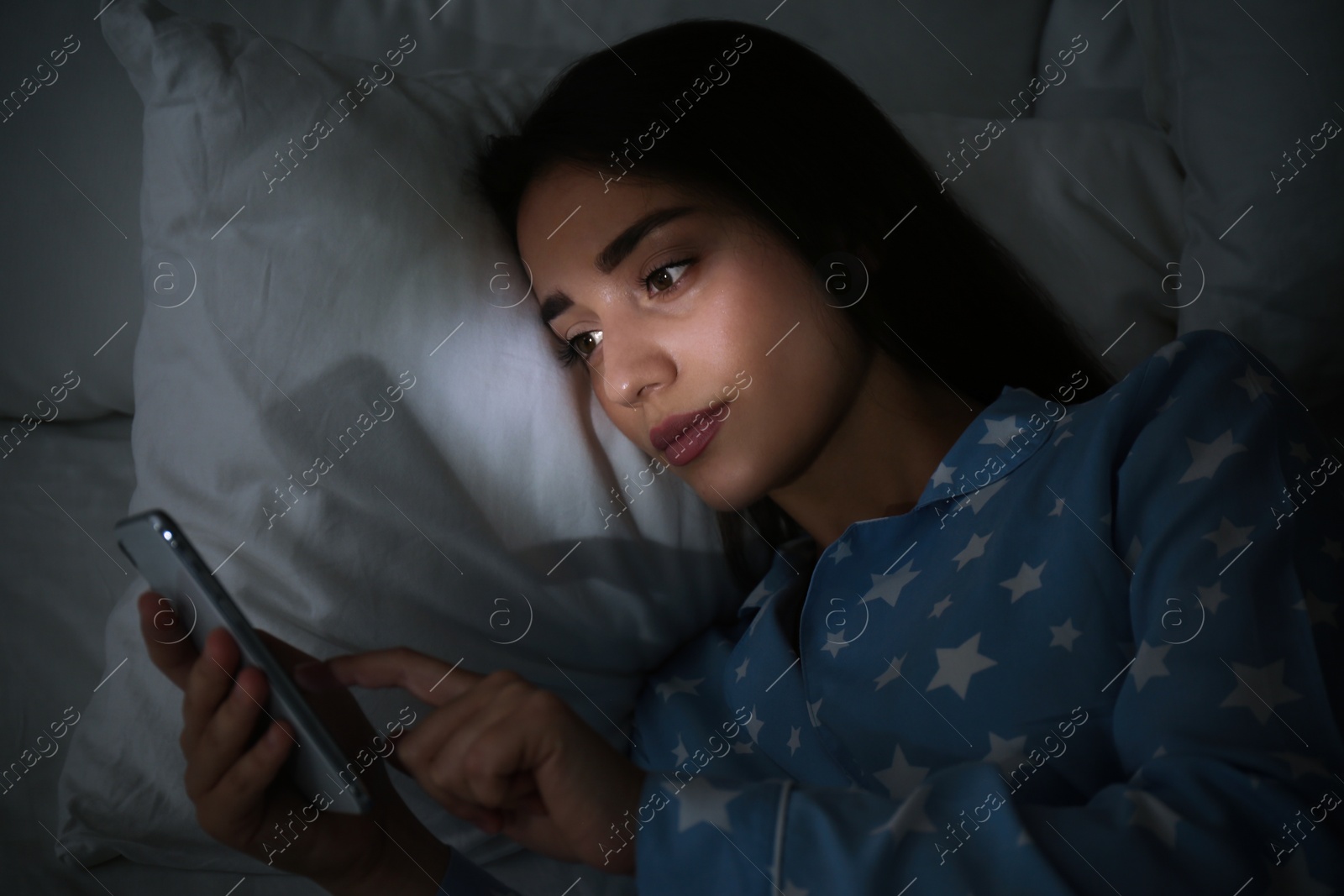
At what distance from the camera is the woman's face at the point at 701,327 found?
832 mm

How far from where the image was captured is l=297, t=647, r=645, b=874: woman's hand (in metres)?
0.52

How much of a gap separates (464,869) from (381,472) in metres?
0.36

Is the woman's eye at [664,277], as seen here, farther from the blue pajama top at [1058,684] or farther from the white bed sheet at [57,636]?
the white bed sheet at [57,636]

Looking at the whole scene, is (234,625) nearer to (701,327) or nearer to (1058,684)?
(701,327)

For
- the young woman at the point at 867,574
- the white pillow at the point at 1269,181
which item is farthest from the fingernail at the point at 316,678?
the white pillow at the point at 1269,181

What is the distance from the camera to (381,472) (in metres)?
0.83

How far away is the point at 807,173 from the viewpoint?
0.91m

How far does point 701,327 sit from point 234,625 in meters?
0.48

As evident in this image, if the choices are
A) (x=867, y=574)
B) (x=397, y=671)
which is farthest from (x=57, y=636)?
(x=867, y=574)

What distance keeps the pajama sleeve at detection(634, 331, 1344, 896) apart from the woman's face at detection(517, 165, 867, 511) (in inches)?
13.3

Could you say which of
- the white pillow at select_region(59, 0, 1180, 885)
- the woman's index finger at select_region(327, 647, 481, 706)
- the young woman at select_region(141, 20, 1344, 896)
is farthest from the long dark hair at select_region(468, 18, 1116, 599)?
the woman's index finger at select_region(327, 647, 481, 706)

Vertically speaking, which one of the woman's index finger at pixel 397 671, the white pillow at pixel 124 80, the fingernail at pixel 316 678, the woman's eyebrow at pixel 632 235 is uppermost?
the white pillow at pixel 124 80

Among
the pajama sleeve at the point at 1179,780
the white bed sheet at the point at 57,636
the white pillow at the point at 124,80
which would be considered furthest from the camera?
the white pillow at the point at 124,80

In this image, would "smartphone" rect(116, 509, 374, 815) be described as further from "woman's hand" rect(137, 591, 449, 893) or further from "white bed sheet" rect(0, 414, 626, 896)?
"white bed sheet" rect(0, 414, 626, 896)
